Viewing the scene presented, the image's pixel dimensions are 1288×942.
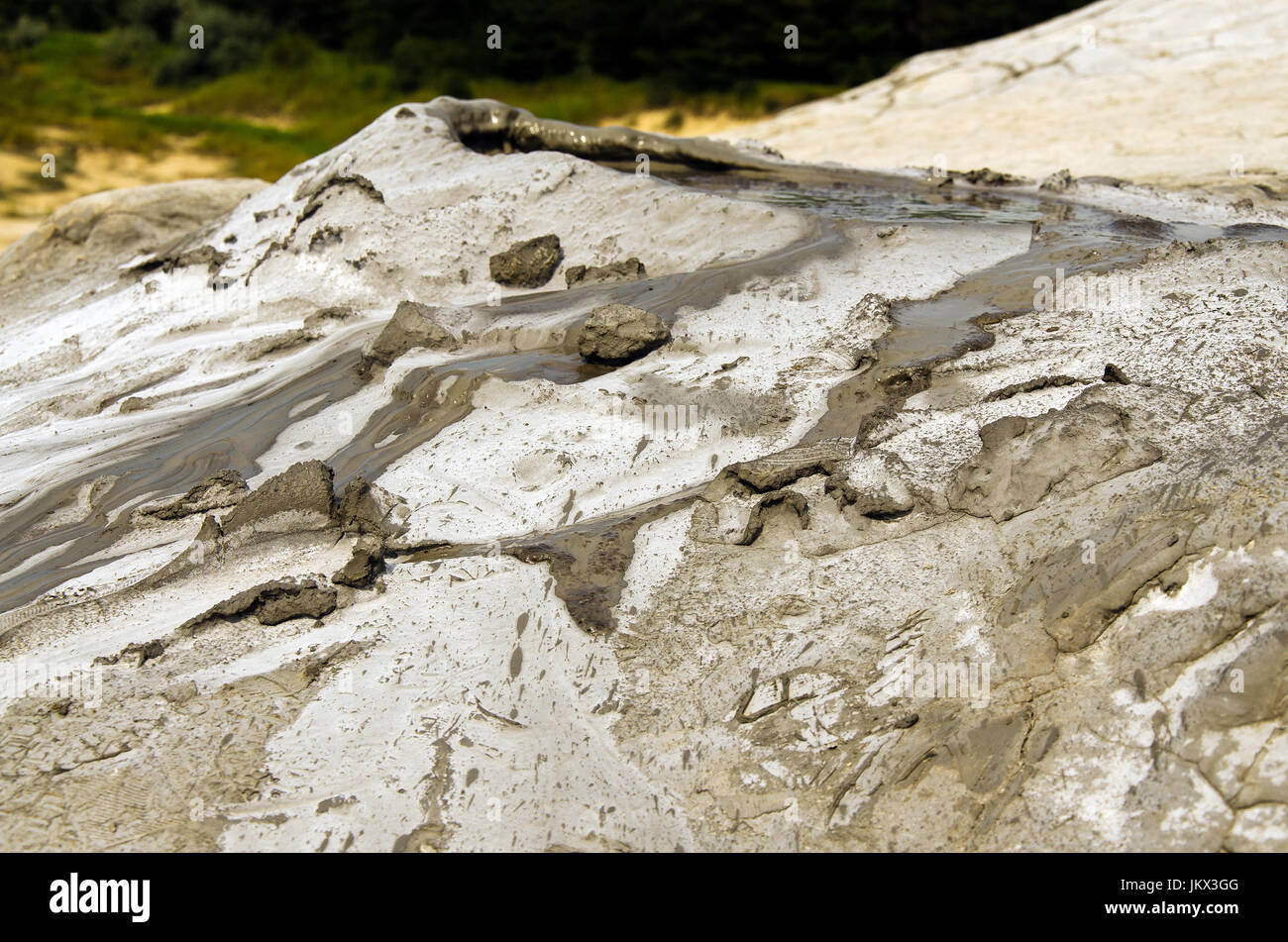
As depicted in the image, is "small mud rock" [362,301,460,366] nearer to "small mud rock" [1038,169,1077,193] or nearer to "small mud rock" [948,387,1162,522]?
"small mud rock" [948,387,1162,522]

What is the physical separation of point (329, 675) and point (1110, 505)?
228 centimetres

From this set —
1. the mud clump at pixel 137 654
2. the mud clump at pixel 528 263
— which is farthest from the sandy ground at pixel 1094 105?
the mud clump at pixel 137 654

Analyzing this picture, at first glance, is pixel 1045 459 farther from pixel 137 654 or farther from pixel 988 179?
pixel 988 179

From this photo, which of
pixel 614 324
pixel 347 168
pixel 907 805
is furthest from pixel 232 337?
pixel 907 805

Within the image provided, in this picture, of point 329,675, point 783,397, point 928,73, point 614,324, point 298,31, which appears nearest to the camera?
point 329,675

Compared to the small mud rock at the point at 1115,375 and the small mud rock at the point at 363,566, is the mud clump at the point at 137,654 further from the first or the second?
the small mud rock at the point at 1115,375

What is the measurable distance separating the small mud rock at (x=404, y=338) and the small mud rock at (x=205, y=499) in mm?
935

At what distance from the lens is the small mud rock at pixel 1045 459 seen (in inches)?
130

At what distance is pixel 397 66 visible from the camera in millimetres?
18938

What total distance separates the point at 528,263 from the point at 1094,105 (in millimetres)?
7364

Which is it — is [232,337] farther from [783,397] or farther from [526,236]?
[783,397]

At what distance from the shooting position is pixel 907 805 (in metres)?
2.75

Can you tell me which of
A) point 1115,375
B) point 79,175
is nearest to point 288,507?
point 1115,375

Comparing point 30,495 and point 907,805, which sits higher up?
point 30,495
